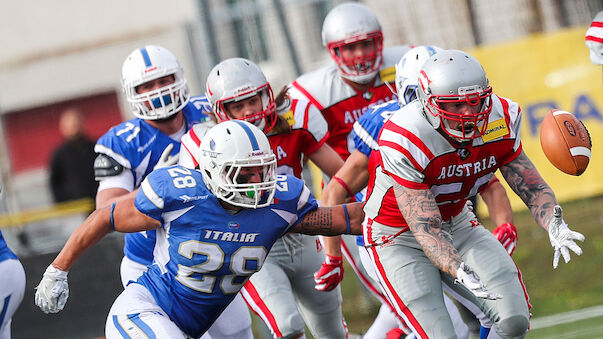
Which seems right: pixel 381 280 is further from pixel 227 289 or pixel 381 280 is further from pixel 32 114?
pixel 32 114

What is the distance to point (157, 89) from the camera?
5812mm

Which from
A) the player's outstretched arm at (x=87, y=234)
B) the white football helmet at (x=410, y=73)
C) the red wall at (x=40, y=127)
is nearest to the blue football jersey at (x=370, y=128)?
the white football helmet at (x=410, y=73)

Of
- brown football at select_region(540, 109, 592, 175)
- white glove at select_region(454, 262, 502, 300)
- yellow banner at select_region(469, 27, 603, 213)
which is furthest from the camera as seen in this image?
yellow banner at select_region(469, 27, 603, 213)

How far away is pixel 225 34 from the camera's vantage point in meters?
9.74

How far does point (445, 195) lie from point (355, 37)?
6.00ft

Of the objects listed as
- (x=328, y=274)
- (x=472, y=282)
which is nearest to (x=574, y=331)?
(x=328, y=274)

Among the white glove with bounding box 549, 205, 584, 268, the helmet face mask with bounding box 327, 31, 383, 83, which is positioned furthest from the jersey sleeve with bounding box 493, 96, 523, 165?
the helmet face mask with bounding box 327, 31, 383, 83

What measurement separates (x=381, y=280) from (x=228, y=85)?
1.41 m

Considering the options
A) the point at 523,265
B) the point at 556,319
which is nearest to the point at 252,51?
the point at 523,265

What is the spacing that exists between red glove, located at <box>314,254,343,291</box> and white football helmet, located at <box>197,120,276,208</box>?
A: 3.05 ft

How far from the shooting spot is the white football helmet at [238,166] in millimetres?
4477

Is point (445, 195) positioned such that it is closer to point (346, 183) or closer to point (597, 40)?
point (346, 183)

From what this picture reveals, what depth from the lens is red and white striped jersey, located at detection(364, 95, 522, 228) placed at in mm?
4578

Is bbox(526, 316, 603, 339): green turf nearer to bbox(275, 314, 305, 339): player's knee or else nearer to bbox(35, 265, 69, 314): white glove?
bbox(275, 314, 305, 339): player's knee
